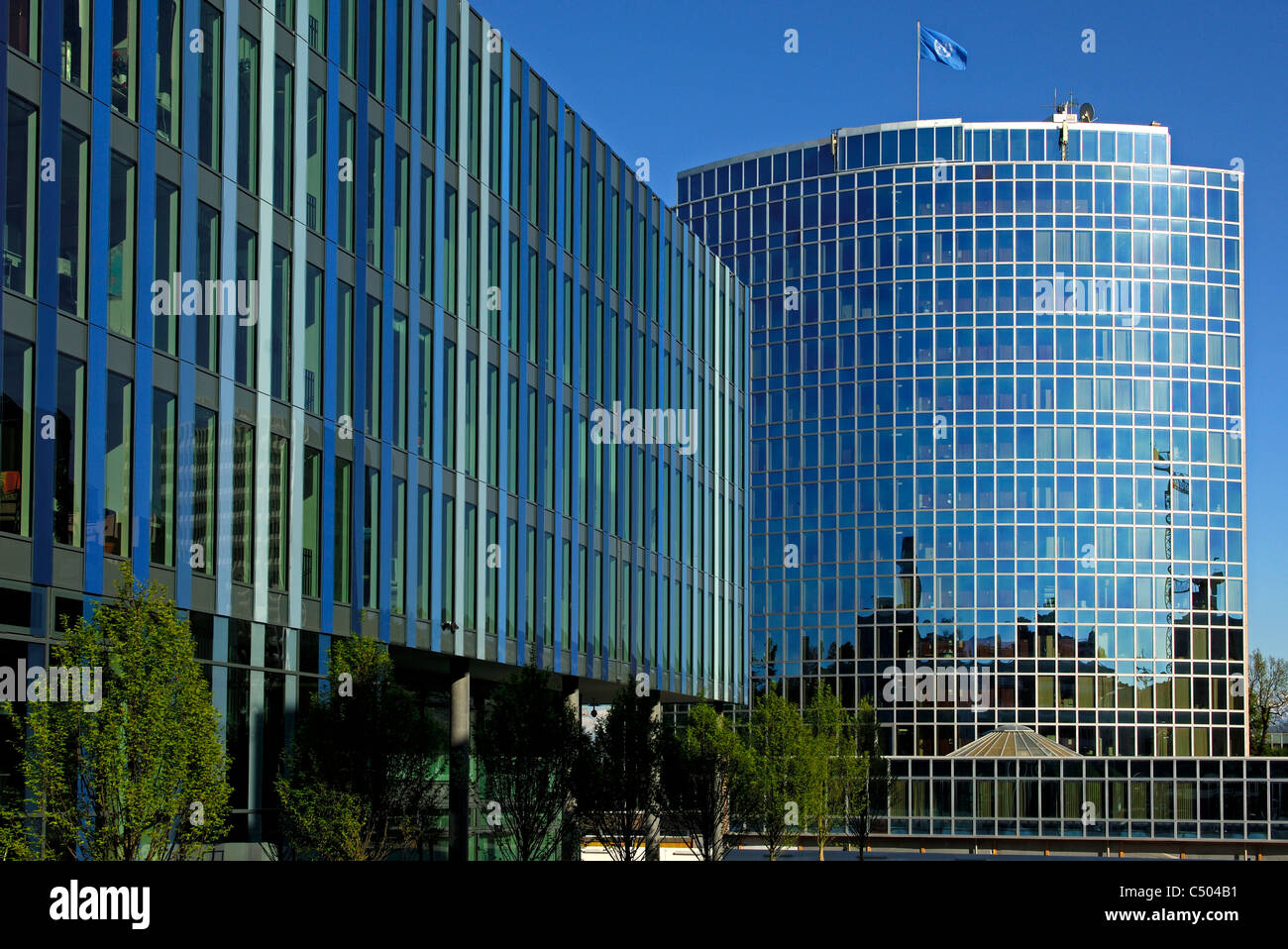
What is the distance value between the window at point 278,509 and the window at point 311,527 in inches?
26.5

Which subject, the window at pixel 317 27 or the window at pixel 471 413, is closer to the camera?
the window at pixel 317 27

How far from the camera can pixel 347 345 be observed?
36.8 m

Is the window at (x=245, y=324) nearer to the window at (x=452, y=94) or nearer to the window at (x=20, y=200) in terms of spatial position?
the window at (x=20, y=200)

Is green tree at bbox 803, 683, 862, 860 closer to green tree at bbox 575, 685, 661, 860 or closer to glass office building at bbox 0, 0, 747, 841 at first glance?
glass office building at bbox 0, 0, 747, 841

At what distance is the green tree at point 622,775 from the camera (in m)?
39.3

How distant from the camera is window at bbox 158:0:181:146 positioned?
2980cm

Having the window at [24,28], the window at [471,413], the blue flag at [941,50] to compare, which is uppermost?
the blue flag at [941,50]

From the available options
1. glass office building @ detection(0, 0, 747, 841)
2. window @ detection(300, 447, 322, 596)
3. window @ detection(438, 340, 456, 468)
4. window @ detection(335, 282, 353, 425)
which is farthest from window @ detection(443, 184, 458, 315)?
window @ detection(300, 447, 322, 596)

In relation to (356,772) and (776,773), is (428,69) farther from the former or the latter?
(776,773)

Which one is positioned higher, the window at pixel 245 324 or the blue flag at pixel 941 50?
the blue flag at pixel 941 50

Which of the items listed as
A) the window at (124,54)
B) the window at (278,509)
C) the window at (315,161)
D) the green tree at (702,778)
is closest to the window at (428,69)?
the window at (315,161)

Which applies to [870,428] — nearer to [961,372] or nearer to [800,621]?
[961,372]

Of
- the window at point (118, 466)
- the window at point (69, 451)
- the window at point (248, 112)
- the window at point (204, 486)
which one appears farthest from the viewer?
the window at point (248, 112)
